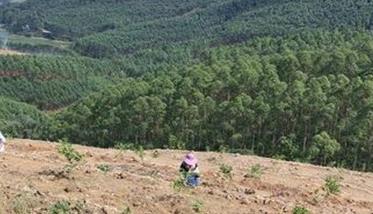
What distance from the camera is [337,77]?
70250mm

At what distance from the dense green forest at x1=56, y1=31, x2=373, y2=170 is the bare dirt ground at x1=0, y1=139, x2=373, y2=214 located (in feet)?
98.0

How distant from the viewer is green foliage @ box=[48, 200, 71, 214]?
60.8ft

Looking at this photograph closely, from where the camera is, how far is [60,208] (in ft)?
61.5

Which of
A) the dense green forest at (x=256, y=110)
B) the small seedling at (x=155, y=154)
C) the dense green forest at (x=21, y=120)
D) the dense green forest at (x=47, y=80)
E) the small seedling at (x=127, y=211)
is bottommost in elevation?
the dense green forest at (x=47, y=80)

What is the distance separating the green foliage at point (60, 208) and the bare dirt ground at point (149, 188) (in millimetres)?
141

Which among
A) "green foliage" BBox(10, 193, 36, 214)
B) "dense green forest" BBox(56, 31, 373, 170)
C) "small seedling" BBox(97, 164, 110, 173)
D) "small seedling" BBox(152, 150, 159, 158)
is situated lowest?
"dense green forest" BBox(56, 31, 373, 170)

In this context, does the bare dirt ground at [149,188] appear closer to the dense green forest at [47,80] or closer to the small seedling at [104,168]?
the small seedling at [104,168]

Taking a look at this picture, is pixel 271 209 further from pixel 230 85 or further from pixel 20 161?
pixel 230 85

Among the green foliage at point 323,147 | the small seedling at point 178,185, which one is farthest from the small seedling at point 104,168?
the green foliage at point 323,147

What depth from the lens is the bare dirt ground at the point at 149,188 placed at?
2019 centimetres

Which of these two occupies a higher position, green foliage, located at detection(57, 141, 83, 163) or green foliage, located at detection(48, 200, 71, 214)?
green foliage, located at detection(48, 200, 71, 214)

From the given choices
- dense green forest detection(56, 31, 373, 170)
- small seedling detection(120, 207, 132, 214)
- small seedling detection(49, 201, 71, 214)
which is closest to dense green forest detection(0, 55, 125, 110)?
dense green forest detection(56, 31, 373, 170)

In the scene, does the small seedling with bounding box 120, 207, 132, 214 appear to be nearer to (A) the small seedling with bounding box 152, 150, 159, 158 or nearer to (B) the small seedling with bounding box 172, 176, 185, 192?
(B) the small seedling with bounding box 172, 176, 185, 192

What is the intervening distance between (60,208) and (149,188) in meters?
3.94
